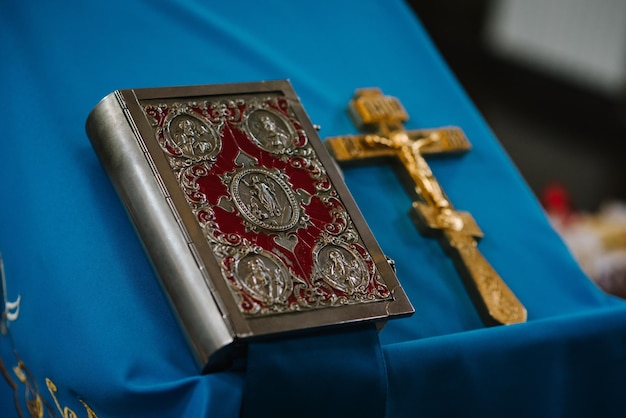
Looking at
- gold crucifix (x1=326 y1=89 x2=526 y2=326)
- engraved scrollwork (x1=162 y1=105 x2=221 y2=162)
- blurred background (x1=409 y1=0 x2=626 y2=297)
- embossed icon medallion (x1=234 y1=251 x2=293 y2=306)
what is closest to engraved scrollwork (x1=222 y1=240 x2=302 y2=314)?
embossed icon medallion (x1=234 y1=251 x2=293 y2=306)

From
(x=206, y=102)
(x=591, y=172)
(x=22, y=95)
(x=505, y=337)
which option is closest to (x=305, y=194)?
(x=206, y=102)

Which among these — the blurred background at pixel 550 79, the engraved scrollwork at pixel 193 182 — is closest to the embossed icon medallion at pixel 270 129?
the engraved scrollwork at pixel 193 182

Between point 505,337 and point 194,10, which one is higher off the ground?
point 194,10

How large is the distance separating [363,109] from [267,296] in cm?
56

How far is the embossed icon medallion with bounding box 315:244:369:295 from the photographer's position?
41.6 inches

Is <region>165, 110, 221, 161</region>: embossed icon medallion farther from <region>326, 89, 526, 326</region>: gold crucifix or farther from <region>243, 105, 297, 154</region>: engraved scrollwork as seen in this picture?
<region>326, 89, 526, 326</region>: gold crucifix

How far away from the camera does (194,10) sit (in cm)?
150

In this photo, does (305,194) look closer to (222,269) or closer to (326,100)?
(222,269)

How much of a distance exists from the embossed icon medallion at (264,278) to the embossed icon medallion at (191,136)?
0.16 meters

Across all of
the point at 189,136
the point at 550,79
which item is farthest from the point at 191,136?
the point at 550,79

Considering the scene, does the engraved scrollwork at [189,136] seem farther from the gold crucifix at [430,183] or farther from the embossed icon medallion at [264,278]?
the gold crucifix at [430,183]

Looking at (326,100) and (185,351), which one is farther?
(326,100)

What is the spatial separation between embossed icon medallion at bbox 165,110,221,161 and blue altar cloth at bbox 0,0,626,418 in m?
0.12

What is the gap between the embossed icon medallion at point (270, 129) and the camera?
1.19 metres
